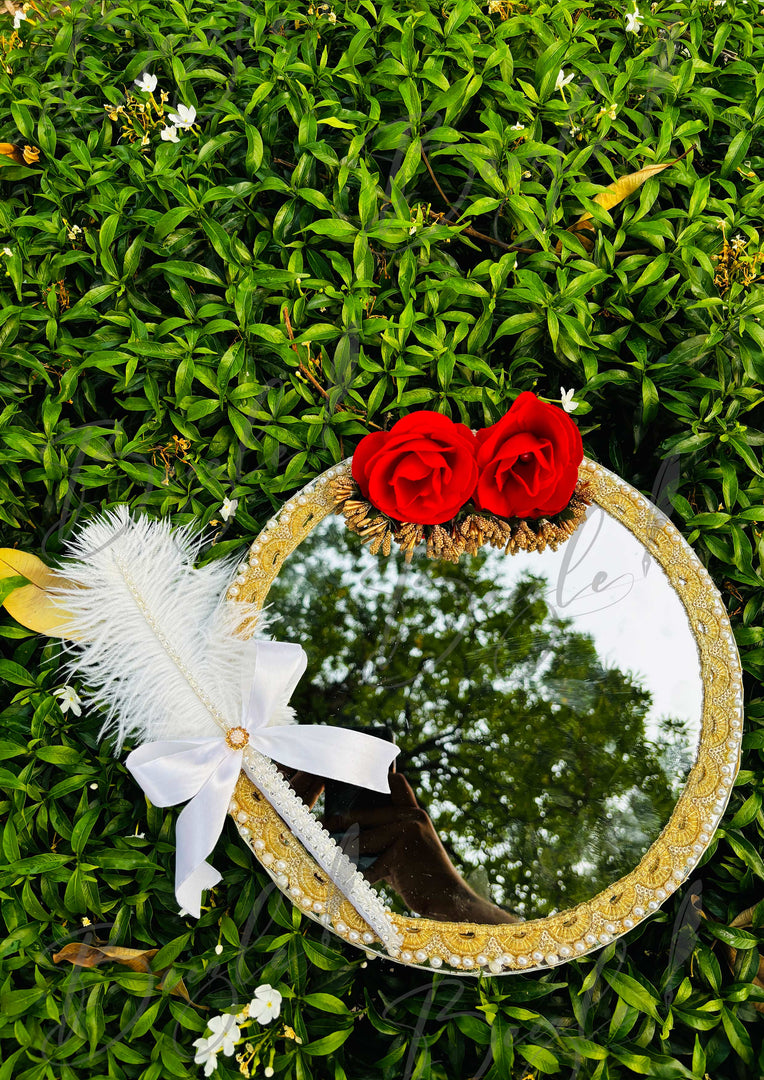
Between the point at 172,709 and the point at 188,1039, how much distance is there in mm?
844

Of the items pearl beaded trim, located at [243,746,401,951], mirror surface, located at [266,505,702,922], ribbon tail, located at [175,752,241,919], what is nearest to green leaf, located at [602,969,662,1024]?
mirror surface, located at [266,505,702,922]

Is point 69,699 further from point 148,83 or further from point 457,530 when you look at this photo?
point 148,83

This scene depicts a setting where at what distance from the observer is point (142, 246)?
2189 millimetres

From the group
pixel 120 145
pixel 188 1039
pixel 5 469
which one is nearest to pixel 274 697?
pixel 188 1039

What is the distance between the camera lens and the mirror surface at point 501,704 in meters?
1.88

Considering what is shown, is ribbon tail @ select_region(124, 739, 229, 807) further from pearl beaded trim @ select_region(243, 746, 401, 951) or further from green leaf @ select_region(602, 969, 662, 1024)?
green leaf @ select_region(602, 969, 662, 1024)

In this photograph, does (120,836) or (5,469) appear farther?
(5,469)

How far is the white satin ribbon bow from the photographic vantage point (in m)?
1.82

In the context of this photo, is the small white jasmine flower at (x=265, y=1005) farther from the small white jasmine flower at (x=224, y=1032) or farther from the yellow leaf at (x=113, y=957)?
the yellow leaf at (x=113, y=957)

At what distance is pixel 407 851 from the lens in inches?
74.3

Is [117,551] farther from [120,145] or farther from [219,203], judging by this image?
[120,145]

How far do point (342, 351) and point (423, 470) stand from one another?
0.47 m

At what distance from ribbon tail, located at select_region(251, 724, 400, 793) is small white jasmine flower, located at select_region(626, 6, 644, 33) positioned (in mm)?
2373

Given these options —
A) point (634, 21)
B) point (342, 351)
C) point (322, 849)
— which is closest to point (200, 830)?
point (322, 849)
